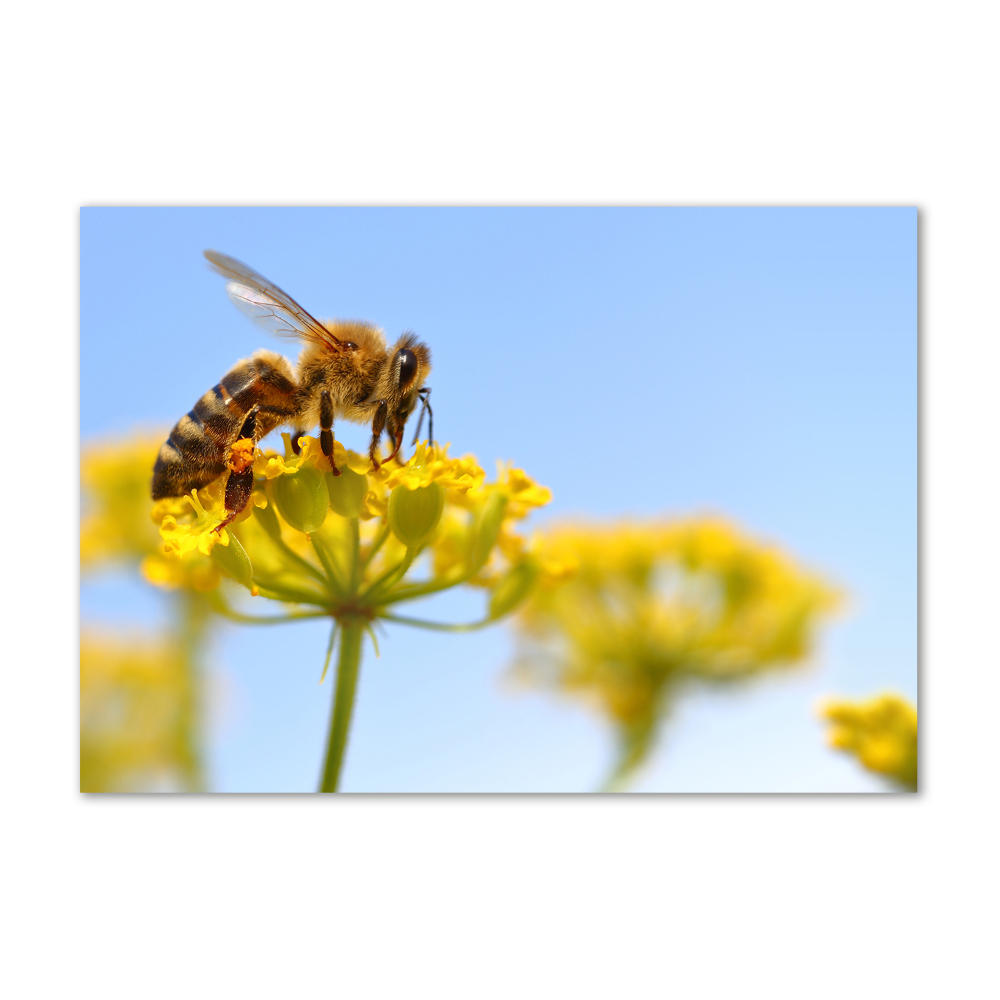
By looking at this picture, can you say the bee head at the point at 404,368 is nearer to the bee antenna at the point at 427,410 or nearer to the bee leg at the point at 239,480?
the bee antenna at the point at 427,410

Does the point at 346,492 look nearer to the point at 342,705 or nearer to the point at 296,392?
the point at 296,392

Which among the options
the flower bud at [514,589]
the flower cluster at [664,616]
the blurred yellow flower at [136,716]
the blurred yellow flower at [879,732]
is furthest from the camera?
the flower cluster at [664,616]

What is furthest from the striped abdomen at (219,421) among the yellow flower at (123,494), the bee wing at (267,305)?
the yellow flower at (123,494)

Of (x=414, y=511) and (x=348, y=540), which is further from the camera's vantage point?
(x=348, y=540)

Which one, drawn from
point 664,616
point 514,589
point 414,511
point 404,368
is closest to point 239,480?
point 414,511

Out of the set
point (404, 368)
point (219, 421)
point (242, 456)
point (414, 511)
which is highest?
point (404, 368)

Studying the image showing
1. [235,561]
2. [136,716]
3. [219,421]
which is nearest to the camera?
[235,561]
